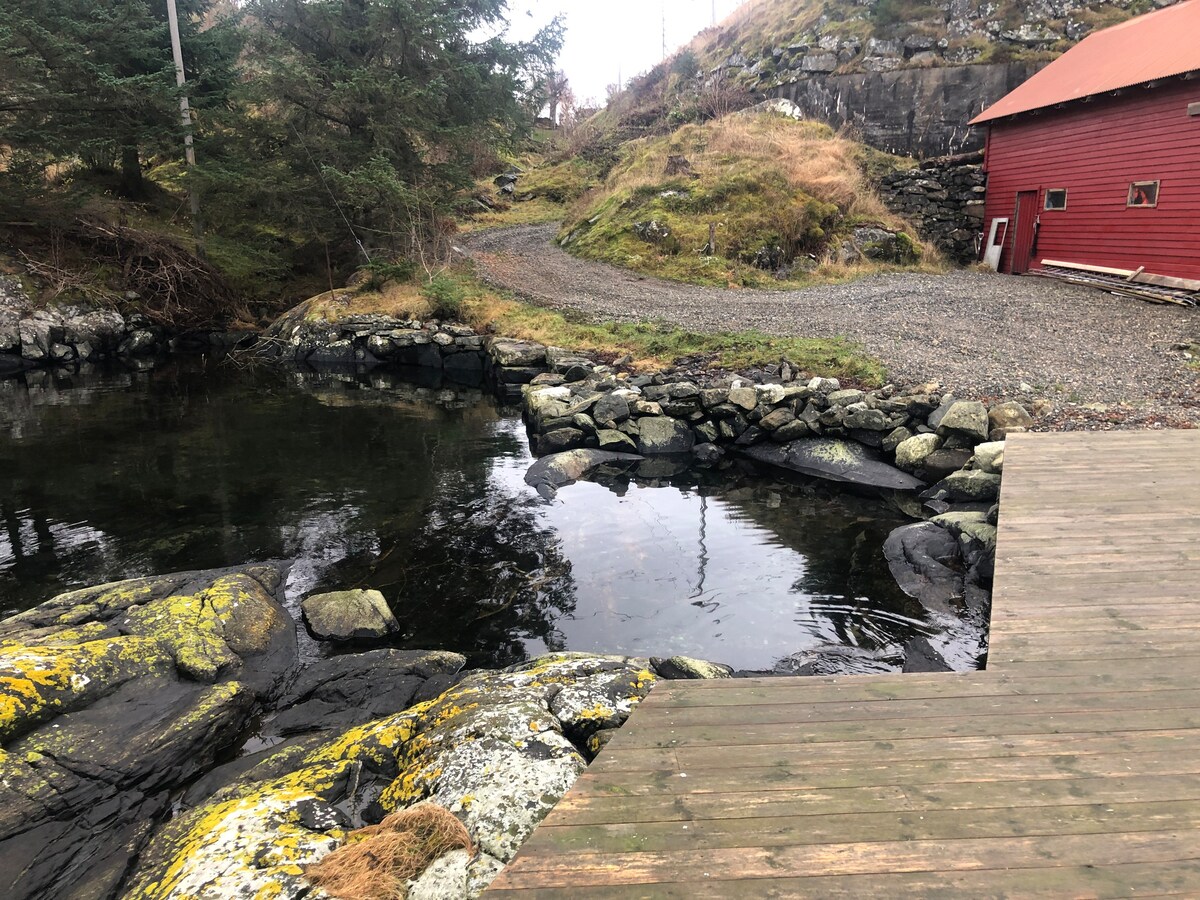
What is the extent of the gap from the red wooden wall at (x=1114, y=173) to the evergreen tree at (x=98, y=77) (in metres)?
21.8

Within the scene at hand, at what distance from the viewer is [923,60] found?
1049 inches

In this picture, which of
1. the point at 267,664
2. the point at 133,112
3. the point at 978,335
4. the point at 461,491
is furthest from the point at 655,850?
the point at 133,112

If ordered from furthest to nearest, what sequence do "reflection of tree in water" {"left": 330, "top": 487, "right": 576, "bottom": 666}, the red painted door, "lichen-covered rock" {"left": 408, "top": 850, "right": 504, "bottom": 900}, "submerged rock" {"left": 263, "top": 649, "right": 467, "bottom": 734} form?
the red painted door, "reflection of tree in water" {"left": 330, "top": 487, "right": 576, "bottom": 666}, "submerged rock" {"left": 263, "top": 649, "right": 467, "bottom": 734}, "lichen-covered rock" {"left": 408, "top": 850, "right": 504, "bottom": 900}

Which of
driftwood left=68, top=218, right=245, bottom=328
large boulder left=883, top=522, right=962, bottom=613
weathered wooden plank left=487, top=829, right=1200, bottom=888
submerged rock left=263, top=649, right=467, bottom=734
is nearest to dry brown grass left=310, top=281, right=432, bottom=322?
driftwood left=68, top=218, right=245, bottom=328

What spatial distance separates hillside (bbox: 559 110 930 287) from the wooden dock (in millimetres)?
16707

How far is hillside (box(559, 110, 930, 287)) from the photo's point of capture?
20500 mm

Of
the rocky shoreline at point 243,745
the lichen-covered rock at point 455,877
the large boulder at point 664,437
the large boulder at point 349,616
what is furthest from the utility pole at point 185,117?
the lichen-covered rock at point 455,877

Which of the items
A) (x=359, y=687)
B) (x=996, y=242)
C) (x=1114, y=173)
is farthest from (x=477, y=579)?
(x=996, y=242)

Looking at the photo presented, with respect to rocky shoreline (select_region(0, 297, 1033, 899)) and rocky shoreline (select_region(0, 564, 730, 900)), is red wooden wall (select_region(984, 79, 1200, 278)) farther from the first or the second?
rocky shoreline (select_region(0, 564, 730, 900))

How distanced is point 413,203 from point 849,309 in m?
10.6

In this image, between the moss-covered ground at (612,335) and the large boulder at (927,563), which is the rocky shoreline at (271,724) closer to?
the large boulder at (927,563)

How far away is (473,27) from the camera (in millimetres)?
20188

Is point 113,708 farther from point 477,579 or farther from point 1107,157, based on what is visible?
point 1107,157

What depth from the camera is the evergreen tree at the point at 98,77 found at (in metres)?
17.1
